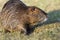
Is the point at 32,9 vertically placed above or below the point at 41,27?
above

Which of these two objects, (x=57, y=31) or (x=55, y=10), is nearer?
(x=57, y=31)

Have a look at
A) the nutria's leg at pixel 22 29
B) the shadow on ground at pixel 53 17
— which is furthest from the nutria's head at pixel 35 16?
the shadow on ground at pixel 53 17

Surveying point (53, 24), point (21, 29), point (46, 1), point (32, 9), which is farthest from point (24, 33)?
point (46, 1)

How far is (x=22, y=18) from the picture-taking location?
855cm

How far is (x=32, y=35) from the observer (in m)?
8.27

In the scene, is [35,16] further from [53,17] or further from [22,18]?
[53,17]

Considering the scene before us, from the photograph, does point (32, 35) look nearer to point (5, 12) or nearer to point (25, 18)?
point (25, 18)

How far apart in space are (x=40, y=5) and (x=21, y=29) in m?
4.33

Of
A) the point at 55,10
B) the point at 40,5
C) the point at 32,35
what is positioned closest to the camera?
the point at 32,35

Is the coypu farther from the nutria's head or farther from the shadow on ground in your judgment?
the shadow on ground

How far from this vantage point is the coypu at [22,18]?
8516 mm

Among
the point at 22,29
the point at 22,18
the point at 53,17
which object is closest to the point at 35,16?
the point at 22,18

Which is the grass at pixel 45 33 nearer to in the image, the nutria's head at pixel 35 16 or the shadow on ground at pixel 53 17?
the shadow on ground at pixel 53 17

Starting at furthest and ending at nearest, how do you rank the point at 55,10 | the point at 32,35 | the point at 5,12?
the point at 55,10 < the point at 5,12 < the point at 32,35
